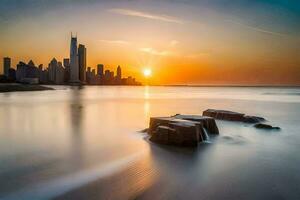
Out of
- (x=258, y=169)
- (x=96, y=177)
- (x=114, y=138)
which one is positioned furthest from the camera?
(x=114, y=138)

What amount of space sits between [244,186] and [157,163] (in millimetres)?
3135

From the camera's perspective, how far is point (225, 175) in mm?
7891

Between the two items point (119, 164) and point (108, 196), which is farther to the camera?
point (119, 164)

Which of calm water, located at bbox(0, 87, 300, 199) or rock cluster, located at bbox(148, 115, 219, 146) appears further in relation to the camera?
rock cluster, located at bbox(148, 115, 219, 146)

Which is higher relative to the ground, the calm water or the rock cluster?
the rock cluster

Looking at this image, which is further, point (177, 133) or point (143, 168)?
point (177, 133)

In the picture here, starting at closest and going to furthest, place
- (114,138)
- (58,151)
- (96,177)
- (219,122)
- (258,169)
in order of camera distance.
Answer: (96,177) → (258,169) → (58,151) → (114,138) → (219,122)

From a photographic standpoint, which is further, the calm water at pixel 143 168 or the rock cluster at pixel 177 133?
the rock cluster at pixel 177 133

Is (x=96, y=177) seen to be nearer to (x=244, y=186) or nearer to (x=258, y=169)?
(x=244, y=186)

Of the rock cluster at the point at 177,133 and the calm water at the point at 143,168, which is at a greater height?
the rock cluster at the point at 177,133

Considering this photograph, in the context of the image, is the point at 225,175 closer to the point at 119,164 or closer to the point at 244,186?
the point at 244,186

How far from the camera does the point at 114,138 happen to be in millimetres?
14141

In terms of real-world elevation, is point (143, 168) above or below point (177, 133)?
below

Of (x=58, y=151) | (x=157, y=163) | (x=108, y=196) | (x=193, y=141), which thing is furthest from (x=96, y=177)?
(x=193, y=141)
